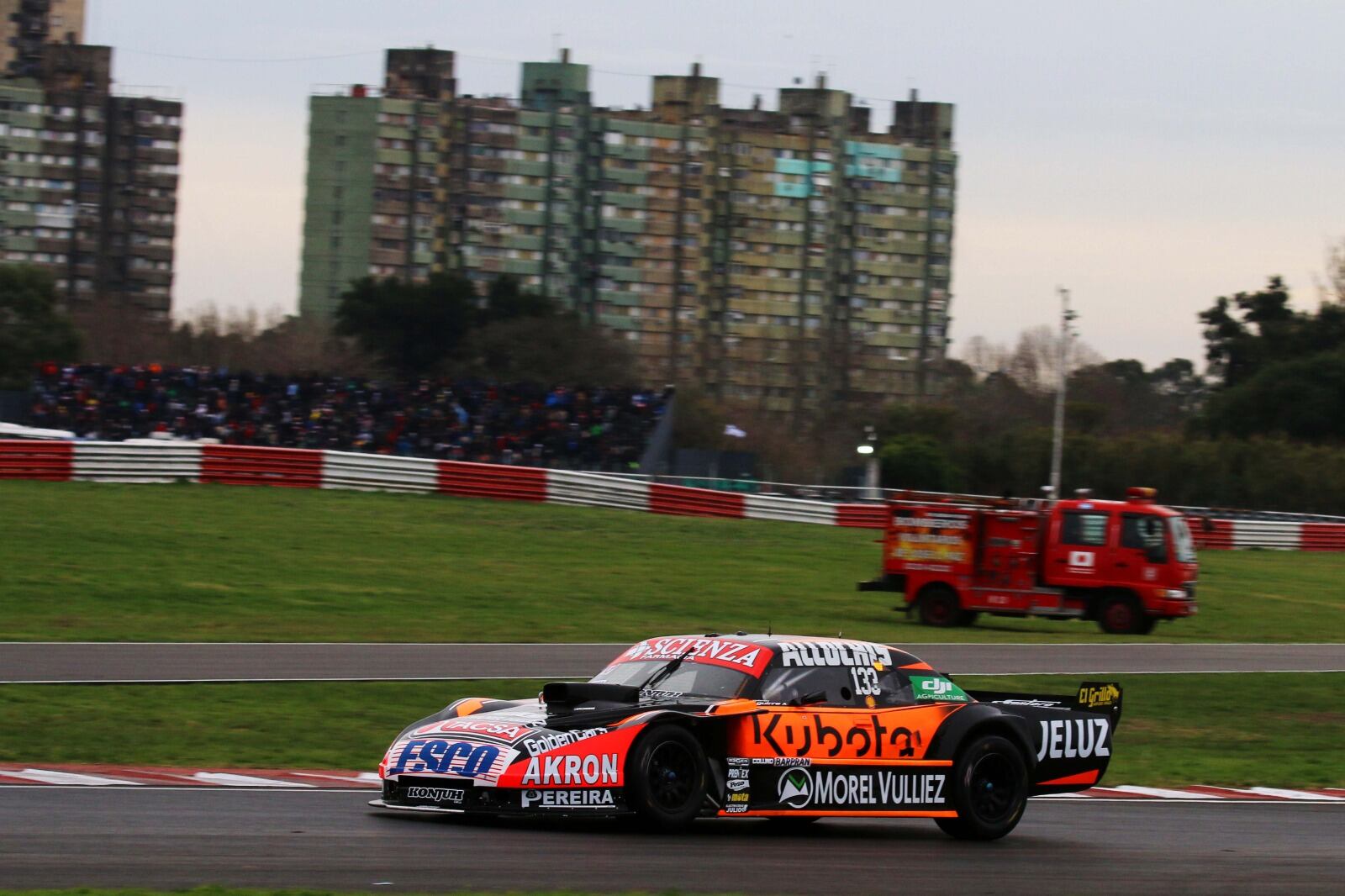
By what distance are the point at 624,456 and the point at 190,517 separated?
750 inches

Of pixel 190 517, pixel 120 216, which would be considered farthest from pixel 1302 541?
pixel 120 216

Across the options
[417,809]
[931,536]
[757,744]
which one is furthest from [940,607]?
[417,809]

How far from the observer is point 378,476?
34844mm

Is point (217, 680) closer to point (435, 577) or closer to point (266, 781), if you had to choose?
point (266, 781)

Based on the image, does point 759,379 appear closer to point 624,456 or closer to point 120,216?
point 120,216

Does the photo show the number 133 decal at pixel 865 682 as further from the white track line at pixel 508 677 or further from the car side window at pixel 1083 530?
the car side window at pixel 1083 530

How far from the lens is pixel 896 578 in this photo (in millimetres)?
24938

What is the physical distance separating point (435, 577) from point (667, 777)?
15716 mm

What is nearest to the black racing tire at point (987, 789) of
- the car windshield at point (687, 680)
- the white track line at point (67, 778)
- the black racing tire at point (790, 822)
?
the black racing tire at point (790, 822)

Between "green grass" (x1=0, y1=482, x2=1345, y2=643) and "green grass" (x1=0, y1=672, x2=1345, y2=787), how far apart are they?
12.5 ft

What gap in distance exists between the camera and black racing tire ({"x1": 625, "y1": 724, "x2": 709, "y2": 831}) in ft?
28.8

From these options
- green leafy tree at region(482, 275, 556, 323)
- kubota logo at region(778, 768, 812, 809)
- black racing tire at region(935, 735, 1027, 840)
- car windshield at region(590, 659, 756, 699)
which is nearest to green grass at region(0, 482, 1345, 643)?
car windshield at region(590, 659, 756, 699)

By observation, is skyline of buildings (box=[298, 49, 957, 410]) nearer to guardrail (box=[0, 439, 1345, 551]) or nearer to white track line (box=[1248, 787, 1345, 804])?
guardrail (box=[0, 439, 1345, 551])

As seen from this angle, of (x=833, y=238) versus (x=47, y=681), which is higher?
(x=833, y=238)
